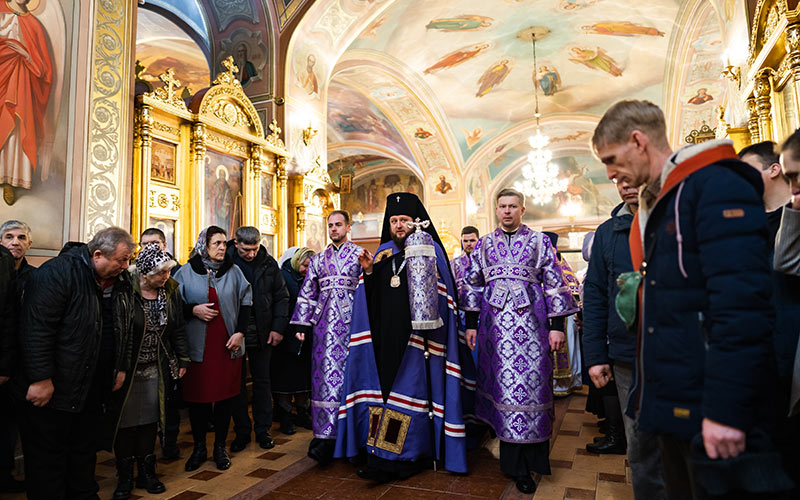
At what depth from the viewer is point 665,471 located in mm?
1645

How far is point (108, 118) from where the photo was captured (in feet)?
18.3

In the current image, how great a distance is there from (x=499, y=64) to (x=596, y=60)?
283cm

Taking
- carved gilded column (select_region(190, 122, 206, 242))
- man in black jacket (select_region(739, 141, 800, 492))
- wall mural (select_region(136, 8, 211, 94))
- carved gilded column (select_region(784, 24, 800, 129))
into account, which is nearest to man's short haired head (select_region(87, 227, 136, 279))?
man in black jacket (select_region(739, 141, 800, 492))

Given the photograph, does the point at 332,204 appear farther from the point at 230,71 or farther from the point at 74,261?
the point at 74,261

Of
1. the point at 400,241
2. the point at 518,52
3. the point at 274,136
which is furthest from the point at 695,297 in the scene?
the point at 518,52

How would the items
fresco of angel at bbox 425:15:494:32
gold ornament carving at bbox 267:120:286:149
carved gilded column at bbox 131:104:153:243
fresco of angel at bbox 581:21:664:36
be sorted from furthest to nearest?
fresco of angel at bbox 581:21:664:36
fresco of angel at bbox 425:15:494:32
gold ornament carving at bbox 267:120:286:149
carved gilded column at bbox 131:104:153:243

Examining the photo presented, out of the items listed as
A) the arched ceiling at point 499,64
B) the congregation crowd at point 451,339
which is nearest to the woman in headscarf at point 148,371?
the congregation crowd at point 451,339

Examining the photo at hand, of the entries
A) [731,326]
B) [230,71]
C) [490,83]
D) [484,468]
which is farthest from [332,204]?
[731,326]

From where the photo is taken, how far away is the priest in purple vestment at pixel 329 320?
4.11 m

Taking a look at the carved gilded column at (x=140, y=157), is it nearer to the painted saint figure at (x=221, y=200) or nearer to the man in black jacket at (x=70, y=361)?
the painted saint figure at (x=221, y=200)

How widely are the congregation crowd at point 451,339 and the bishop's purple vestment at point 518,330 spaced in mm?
15

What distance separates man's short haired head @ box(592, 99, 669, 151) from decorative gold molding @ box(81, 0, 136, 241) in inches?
209

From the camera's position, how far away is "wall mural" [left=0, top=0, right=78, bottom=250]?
460cm

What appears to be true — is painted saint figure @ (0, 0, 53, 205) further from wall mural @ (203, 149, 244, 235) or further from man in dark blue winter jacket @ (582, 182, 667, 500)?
man in dark blue winter jacket @ (582, 182, 667, 500)
